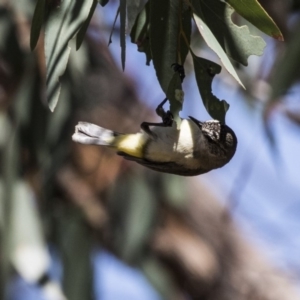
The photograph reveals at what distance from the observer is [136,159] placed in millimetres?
1379

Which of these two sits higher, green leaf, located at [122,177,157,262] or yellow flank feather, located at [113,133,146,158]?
yellow flank feather, located at [113,133,146,158]

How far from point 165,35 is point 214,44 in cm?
10

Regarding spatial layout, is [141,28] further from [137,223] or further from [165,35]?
[137,223]

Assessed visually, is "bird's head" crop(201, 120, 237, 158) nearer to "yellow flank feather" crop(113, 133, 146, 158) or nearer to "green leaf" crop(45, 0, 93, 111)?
"yellow flank feather" crop(113, 133, 146, 158)

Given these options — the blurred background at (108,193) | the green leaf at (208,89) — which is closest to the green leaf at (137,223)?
the blurred background at (108,193)

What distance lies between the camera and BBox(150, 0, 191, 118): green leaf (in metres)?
1.16

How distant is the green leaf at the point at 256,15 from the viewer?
3.63ft

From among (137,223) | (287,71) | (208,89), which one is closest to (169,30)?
(208,89)

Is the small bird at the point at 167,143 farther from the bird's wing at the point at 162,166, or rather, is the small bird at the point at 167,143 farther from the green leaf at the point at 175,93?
the green leaf at the point at 175,93

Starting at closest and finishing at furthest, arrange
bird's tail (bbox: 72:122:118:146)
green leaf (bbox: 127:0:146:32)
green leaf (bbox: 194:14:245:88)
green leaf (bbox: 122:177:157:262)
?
green leaf (bbox: 194:14:245:88) → green leaf (bbox: 127:0:146:32) → bird's tail (bbox: 72:122:118:146) → green leaf (bbox: 122:177:157:262)

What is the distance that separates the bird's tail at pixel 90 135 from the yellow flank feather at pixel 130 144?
0.02 m

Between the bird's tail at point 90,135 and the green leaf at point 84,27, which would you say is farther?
the bird's tail at point 90,135

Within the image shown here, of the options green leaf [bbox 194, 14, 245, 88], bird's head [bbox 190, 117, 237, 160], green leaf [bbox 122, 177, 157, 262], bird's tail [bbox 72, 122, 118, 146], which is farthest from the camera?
green leaf [bbox 122, 177, 157, 262]

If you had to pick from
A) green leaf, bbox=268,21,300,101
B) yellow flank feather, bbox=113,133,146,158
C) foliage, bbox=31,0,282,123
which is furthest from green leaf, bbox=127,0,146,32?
green leaf, bbox=268,21,300,101
